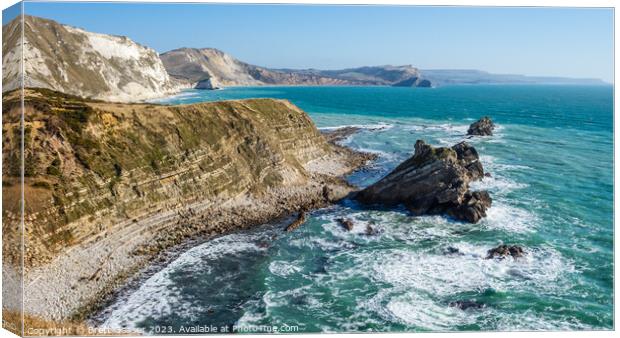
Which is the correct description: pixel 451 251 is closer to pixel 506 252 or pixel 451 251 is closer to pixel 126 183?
pixel 506 252

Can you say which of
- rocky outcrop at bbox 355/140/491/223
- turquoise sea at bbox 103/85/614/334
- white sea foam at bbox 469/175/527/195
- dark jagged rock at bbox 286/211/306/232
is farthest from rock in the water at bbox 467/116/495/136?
dark jagged rock at bbox 286/211/306/232

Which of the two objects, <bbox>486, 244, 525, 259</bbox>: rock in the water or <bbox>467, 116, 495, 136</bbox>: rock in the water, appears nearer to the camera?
<bbox>486, 244, 525, 259</bbox>: rock in the water

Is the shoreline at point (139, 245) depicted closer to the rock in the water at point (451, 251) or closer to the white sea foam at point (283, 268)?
the white sea foam at point (283, 268)

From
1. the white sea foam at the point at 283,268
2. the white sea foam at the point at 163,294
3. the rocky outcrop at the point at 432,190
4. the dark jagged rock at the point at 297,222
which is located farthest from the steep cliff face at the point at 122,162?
the white sea foam at the point at 283,268

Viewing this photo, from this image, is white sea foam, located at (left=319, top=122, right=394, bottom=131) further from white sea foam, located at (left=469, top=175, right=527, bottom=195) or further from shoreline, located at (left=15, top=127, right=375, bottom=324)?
white sea foam, located at (left=469, top=175, right=527, bottom=195)

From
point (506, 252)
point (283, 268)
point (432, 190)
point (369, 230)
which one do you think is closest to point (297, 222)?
point (369, 230)

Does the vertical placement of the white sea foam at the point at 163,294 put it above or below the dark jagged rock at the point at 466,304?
above
